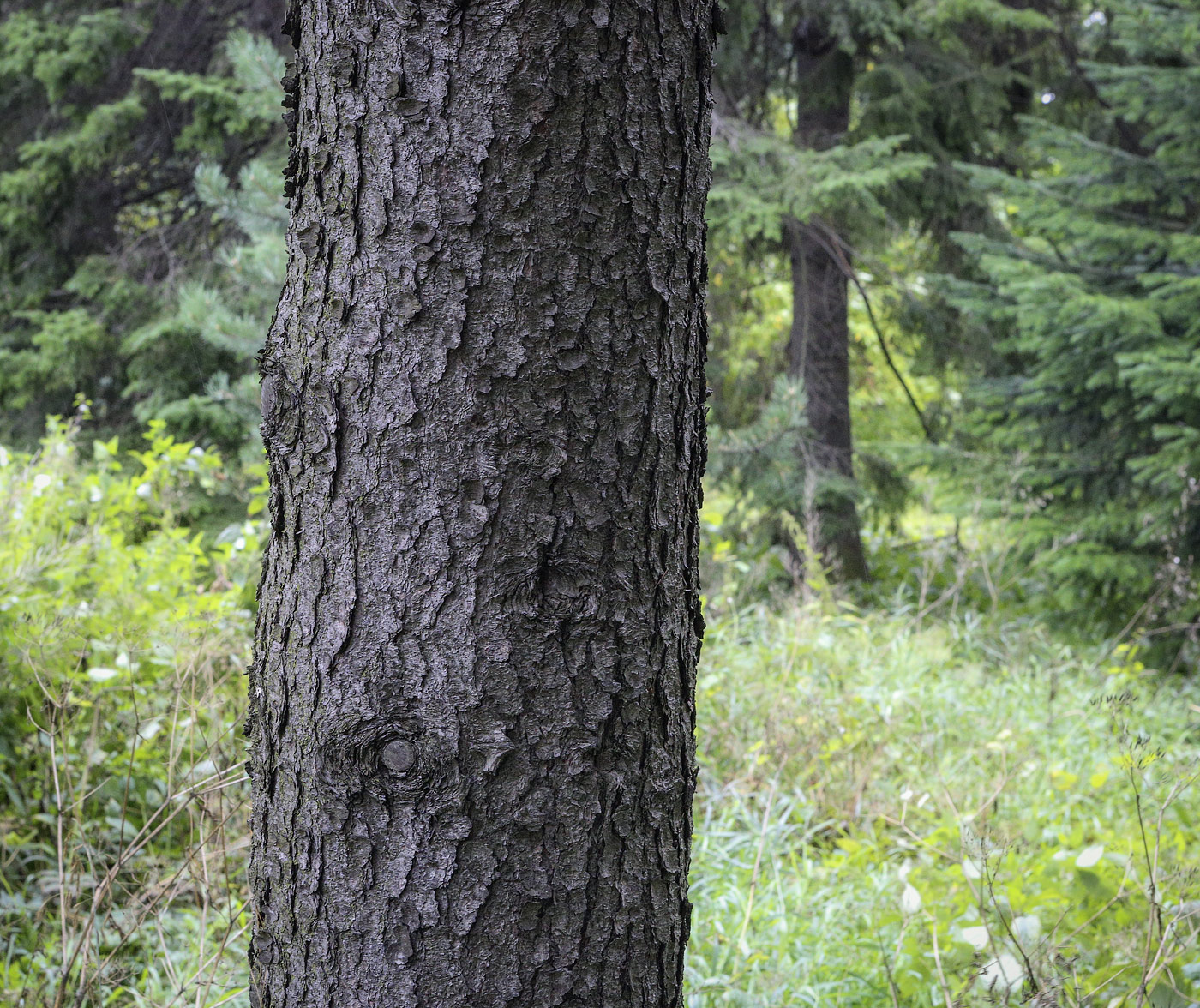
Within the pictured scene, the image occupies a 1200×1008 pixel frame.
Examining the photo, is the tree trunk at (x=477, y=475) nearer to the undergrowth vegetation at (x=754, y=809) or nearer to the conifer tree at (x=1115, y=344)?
the undergrowth vegetation at (x=754, y=809)

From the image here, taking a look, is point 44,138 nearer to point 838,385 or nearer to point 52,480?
point 52,480

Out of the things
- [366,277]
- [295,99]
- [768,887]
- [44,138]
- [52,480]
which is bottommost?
[768,887]

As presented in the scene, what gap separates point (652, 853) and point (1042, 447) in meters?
5.86

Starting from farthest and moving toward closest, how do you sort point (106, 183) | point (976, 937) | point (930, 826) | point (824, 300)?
point (106, 183) < point (824, 300) < point (930, 826) < point (976, 937)

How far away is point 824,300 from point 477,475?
6987 millimetres

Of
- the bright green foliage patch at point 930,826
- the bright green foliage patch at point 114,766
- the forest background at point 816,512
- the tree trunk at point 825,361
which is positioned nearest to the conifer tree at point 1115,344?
the forest background at point 816,512

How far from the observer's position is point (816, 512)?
630cm

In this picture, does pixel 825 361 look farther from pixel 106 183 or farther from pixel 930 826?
pixel 106 183

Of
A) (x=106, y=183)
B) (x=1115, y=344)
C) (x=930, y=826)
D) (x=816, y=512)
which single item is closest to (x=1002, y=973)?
(x=930, y=826)

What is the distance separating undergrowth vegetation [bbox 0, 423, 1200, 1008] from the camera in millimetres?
1980

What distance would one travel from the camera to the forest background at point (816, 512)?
2.26 m

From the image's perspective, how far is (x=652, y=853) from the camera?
1.23 meters

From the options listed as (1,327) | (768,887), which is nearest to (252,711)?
(768,887)

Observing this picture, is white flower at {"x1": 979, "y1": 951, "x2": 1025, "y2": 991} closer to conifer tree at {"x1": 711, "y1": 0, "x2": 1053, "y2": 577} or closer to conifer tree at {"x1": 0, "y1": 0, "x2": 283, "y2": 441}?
conifer tree at {"x1": 711, "y1": 0, "x2": 1053, "y2": 577}
